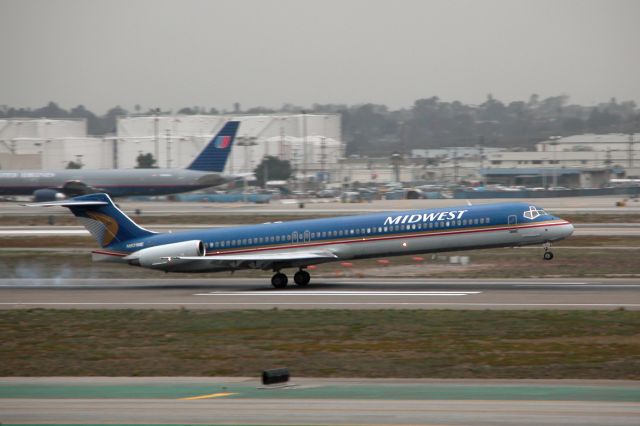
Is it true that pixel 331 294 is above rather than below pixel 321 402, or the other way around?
below

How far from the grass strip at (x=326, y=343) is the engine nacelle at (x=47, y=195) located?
67217 millimetres

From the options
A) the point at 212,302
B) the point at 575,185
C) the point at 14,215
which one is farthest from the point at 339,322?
the point at 575,185

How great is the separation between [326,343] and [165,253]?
1702cm

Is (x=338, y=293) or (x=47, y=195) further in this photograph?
(x=47, y=195)

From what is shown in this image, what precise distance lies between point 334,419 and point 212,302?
21175 mm

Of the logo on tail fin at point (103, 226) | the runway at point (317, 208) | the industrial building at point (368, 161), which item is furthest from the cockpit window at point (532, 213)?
the industrial building at point (368, 161)

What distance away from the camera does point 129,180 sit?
3910 inches

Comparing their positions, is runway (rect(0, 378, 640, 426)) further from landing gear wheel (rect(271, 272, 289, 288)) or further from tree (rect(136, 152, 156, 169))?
tree (rect(136, 152, 156, 169))

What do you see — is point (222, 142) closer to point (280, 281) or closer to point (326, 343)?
point (280, 281)

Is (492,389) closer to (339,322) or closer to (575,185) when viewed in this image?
(339,322)

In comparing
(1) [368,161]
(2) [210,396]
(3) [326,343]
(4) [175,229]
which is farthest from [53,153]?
(2) [210,396]

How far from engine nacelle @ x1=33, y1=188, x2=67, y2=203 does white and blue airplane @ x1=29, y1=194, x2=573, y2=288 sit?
57.9 metres

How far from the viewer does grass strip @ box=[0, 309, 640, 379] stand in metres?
24.6

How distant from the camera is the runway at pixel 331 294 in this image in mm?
36469
